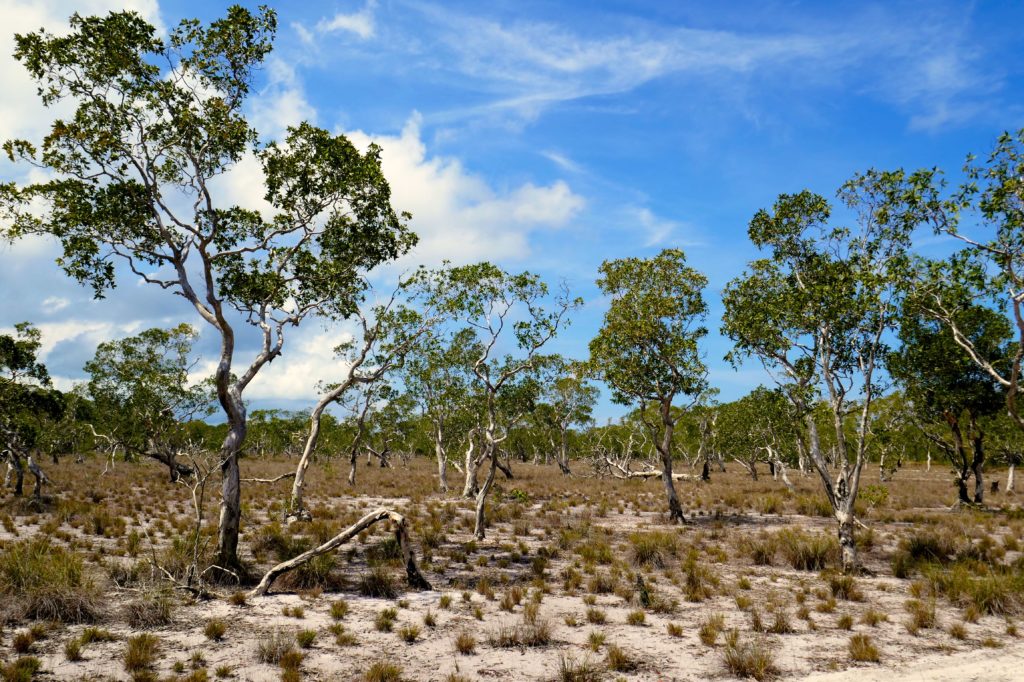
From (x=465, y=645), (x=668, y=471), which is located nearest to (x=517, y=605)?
(x=465, y=645)

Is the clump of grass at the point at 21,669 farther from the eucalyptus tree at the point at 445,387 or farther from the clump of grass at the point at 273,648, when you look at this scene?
the eucalyptus tree at the point at 445,387

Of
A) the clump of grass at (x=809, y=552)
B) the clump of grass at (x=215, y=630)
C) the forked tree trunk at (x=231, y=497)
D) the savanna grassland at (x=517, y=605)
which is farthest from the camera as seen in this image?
the clump of grass at (x=809, y=552)

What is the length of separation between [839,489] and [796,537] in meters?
2.42

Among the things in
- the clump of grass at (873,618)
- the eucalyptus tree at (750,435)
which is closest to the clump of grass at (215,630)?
the clump of grass at (873,618)

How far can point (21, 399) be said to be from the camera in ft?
96.1

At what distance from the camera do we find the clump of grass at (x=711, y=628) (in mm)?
11312

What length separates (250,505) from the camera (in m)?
29.6

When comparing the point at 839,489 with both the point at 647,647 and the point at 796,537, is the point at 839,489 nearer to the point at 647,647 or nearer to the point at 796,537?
the point at 796,537

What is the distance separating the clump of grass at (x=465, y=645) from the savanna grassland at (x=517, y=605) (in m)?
0.05

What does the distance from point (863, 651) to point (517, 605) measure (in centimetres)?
721

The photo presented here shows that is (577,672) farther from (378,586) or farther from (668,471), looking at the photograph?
(668,471)

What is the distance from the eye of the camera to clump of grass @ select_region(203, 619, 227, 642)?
432 inches

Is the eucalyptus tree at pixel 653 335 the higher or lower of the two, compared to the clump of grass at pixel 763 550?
higher

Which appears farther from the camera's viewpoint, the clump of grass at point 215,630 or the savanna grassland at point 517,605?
the clump of grass at point 215,630
